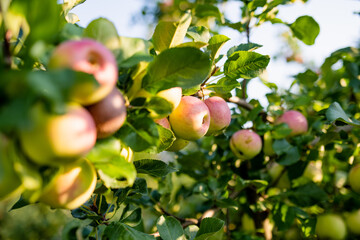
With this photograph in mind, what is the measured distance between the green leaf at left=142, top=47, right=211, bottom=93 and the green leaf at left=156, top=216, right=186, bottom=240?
16.8 inches

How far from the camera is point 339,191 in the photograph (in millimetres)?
1438

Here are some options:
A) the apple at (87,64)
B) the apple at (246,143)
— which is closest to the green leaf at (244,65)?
the apple at (87,64)

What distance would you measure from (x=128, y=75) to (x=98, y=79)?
12 centimetres

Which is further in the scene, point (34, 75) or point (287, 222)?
point (287, 222)

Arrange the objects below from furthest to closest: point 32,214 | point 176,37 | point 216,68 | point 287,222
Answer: point 32,214 → point 287,222 → point 216,68 → point 176,37

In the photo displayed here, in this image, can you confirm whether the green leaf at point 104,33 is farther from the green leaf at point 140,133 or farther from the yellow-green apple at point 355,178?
the yellow-green apple at point 355,178

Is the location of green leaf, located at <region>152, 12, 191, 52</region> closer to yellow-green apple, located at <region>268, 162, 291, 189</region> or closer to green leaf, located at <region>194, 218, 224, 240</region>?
green leaf, located at <region>194, 218, 224, 240</region>

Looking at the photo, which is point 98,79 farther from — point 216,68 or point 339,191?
point 339,191

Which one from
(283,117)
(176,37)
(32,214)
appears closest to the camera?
(176,37)

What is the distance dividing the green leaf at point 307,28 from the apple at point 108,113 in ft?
3.31

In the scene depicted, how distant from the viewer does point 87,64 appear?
0.41 m

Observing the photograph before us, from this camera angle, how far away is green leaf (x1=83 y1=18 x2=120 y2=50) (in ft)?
1.64

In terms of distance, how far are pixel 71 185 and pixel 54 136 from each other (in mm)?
139

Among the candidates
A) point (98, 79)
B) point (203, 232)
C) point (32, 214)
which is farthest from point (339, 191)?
point (32, 214)
